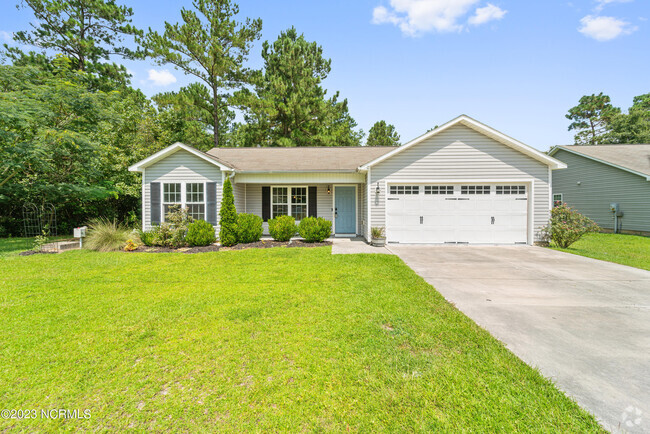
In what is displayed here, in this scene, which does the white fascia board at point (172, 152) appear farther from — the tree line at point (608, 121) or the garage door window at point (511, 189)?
the tree line at point (608, 121)

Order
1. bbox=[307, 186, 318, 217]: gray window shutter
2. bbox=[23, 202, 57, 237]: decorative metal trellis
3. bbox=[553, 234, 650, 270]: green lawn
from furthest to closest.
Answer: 1. bbox=[307, 186, 318, 217]: gray window shutter
2. bbox=[23, 202, 57, 237]: decorative metal trellis
3. bbox=[553, 234, 650, 270]: green lawn

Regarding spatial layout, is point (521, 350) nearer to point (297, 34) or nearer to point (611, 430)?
point (611, 430)

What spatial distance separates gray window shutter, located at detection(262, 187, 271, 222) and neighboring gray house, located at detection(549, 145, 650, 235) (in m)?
17.0

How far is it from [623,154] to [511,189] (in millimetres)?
11202

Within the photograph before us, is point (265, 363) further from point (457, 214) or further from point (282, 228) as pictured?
point (457, 214)

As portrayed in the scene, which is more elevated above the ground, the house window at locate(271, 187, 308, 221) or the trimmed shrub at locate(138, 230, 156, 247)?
the house window at locate(271, 187, 308, 221)

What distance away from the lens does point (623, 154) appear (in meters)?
14.5

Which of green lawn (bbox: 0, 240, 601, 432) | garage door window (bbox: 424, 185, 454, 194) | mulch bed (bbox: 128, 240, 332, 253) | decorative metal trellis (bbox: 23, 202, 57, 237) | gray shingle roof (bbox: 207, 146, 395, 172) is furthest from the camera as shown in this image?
decorative metal trellis (bbox: 23, 202, 57, 237)

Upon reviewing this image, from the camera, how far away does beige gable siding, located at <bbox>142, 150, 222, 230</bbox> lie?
993 cm

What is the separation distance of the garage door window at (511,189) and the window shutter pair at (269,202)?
23.3 ft

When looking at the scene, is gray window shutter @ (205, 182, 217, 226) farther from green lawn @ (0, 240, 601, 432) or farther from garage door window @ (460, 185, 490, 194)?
garage door window @ (460, 185, 490, 194)

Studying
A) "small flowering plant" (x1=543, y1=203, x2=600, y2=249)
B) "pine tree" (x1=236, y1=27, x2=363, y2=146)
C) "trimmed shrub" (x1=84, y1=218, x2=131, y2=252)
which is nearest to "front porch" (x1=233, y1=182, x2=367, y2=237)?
"trimmed shrub" (x1=84, y1=218, x2=131, y2=252)

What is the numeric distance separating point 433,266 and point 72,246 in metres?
11.6

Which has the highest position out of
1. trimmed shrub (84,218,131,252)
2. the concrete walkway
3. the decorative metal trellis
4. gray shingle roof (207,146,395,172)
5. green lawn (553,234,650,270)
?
gray shingle roof (207,146,395,172)
